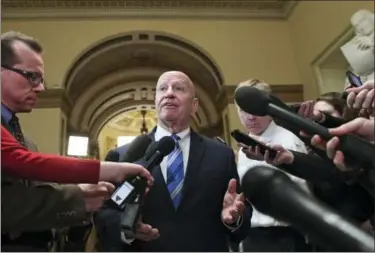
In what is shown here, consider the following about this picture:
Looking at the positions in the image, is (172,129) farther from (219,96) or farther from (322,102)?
(219,96)

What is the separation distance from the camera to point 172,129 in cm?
122

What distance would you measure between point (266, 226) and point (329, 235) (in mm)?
498

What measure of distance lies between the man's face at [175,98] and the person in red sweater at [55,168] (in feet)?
1.48

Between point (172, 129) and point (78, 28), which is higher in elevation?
point (78, 28)

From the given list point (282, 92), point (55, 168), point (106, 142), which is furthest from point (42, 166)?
point (282, 92)

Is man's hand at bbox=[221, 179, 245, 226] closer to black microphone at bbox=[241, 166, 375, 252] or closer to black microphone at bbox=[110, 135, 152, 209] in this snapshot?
black microphone at bbox=[110, 135, 152, 209]

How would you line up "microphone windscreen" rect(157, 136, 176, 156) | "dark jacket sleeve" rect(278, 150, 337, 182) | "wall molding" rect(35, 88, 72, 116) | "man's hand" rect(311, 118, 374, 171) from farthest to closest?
"wall molding" rect(35, 88, 72, 116)
"microphone windscreen" rect(157, 136, 176, 156)
"dark jacket sleeve" rect(278, 150, 337, 182)
"man's hand" rect(311, 118, 374, 171)

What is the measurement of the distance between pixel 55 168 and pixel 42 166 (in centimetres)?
2

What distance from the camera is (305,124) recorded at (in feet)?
1.89

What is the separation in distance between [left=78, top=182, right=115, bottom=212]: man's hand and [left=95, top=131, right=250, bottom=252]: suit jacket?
240 millimetres

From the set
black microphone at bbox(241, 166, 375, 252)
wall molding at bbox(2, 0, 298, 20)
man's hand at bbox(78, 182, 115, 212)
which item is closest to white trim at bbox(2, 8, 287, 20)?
wall molding at bbox(2, 0, 298, 20)

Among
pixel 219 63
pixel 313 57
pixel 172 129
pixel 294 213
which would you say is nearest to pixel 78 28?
pixel 219 63

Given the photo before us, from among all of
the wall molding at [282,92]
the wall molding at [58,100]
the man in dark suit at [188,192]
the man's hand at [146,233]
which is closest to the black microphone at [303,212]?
the man's hand at [146,233]

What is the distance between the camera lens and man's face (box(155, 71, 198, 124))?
1224 mm
